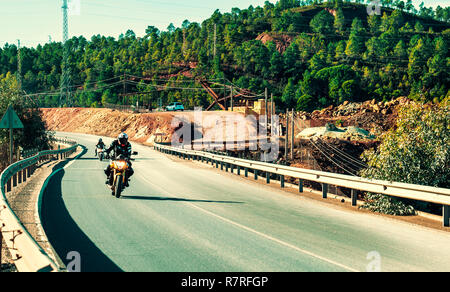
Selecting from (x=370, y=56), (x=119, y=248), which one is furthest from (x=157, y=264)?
(x=370, y=56)

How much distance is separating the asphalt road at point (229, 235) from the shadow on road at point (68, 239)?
0.01 meters

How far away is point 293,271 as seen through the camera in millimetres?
6590

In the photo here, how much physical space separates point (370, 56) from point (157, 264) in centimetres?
20459

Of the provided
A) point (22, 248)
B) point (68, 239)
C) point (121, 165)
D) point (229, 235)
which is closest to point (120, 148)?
point (121, 165)

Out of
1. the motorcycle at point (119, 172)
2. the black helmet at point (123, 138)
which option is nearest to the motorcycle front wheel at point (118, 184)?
the motorcycle at point (119, 172)

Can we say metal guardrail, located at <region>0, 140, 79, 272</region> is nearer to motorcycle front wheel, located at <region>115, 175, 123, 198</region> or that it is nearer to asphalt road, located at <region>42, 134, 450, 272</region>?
asphalt road, located at <region>42, 134, 450, 272</region>

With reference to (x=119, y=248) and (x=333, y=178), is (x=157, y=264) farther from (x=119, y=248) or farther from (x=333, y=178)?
(x=333, y=178)

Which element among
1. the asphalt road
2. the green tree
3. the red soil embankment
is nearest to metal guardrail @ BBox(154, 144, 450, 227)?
the asphalt road

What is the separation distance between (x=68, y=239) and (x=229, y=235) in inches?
117

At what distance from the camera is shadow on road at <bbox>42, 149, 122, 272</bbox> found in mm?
6912

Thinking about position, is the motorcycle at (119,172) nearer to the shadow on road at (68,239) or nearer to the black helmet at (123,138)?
the black helmet at (123,138)

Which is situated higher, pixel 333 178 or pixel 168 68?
pixel 168 68
